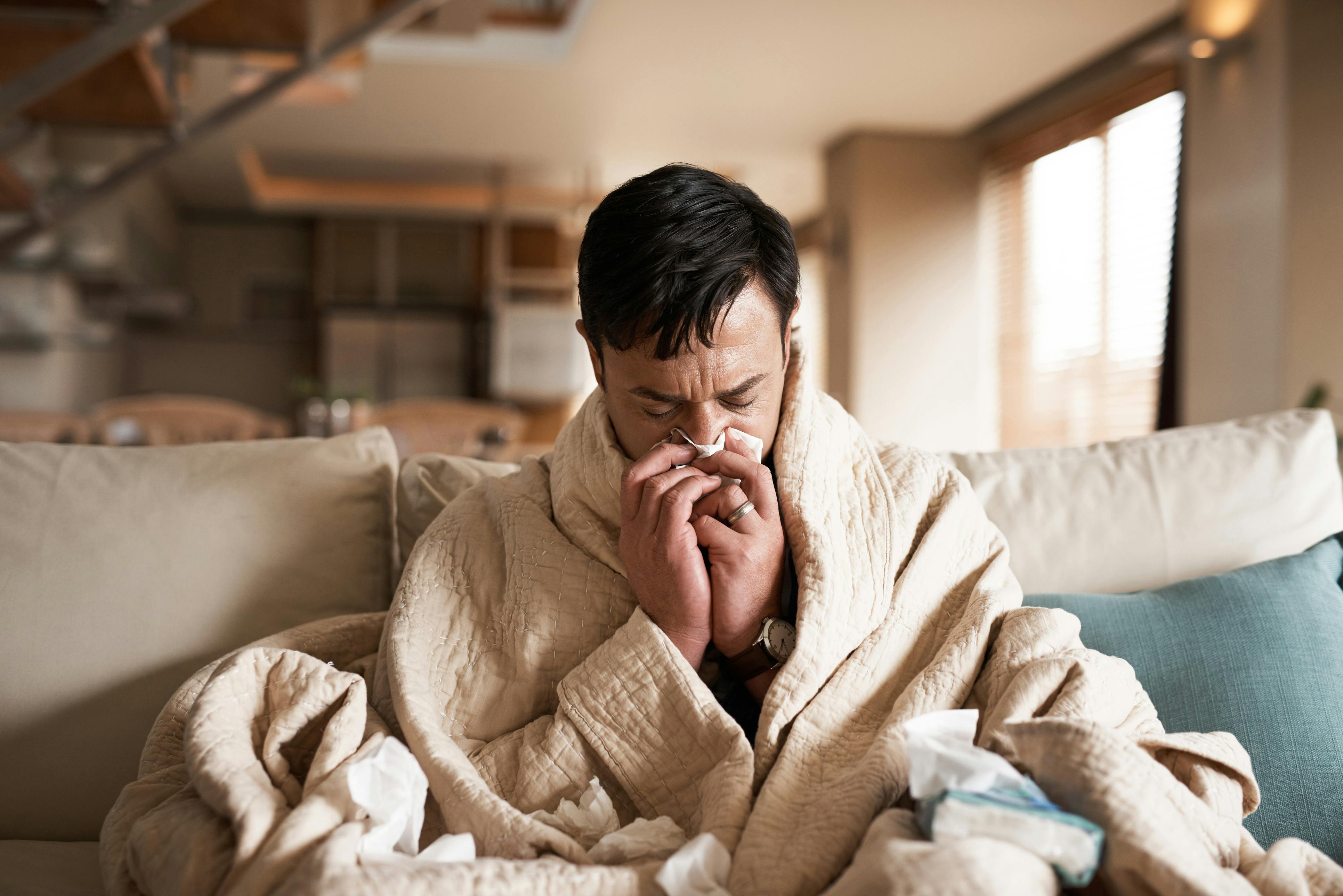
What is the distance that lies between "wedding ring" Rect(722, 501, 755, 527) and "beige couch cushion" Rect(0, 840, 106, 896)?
790 mm

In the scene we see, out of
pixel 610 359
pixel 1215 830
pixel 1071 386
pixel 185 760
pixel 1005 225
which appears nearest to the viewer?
pixel 1215 830

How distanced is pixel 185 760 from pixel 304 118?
565cm

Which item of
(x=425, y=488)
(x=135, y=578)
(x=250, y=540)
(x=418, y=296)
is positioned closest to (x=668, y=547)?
(x=425, y=488)

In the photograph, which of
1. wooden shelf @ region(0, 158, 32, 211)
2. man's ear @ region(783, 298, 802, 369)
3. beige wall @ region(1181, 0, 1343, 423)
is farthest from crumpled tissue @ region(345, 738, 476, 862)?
beige wall @ region(1181, 0, 1343, 423)

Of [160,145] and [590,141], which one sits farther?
[590,141]

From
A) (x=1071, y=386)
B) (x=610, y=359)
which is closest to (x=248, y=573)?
(x=610, y=359)

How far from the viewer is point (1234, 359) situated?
4.03 meters

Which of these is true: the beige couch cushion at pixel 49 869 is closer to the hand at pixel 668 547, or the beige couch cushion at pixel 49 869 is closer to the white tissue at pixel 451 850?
the white tissue at pixel 451 850

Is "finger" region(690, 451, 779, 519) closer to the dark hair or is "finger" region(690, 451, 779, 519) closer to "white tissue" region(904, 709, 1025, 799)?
the dark hair

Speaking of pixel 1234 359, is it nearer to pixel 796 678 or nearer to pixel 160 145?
pixel 796 678

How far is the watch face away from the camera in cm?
119

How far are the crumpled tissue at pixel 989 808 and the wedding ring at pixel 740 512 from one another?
0.34 meters

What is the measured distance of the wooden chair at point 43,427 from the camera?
3.45m

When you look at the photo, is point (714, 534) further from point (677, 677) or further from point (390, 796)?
point (390, 796)
